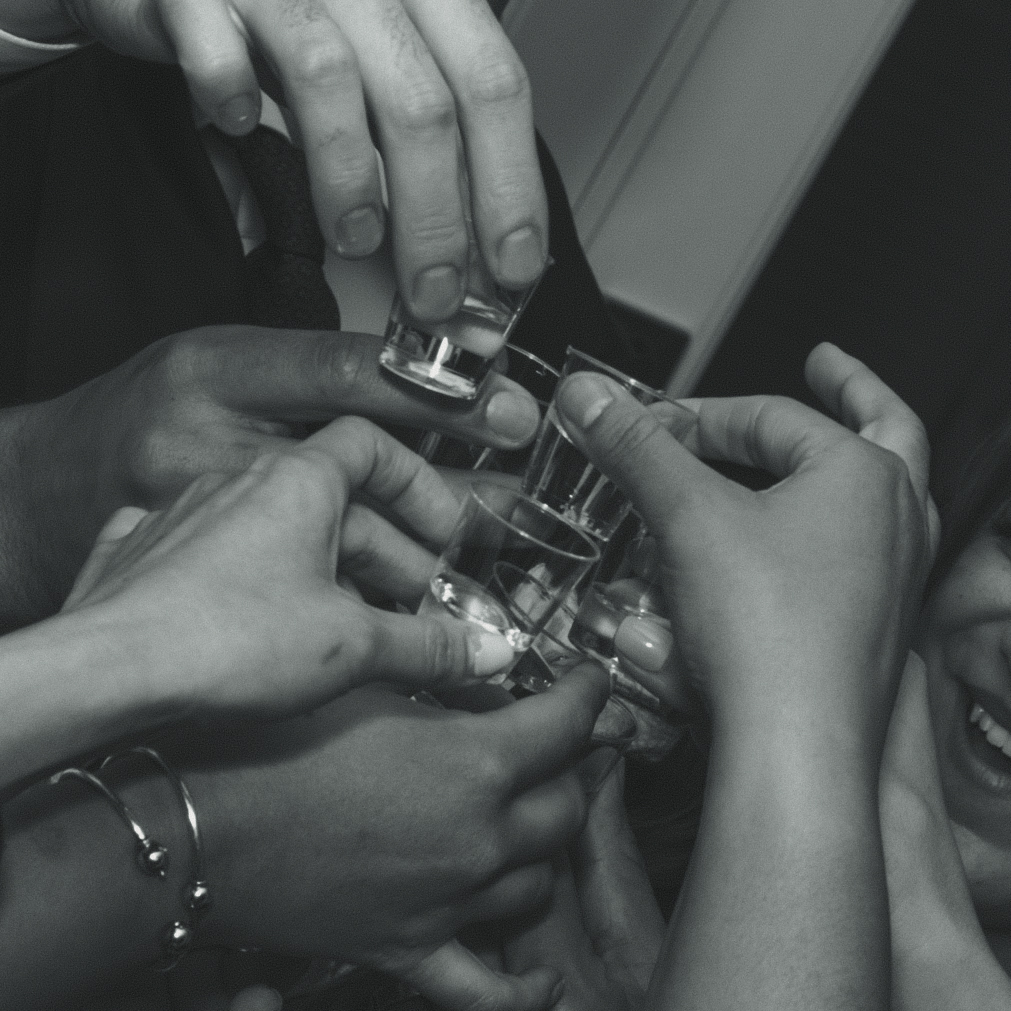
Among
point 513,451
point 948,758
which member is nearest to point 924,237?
point 948,758

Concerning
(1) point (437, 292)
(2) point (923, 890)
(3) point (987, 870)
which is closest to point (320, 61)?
(1) point (437, 292)

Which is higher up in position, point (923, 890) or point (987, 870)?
point (923, 890)

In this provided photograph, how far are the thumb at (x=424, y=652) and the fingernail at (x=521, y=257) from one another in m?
0.37

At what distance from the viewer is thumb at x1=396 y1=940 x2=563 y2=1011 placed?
1.29 m

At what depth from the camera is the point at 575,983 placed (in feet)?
4.78

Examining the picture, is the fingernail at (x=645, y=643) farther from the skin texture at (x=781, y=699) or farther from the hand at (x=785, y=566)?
the skin texture at (x=781, y=699)

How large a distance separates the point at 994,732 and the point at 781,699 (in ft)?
3.51

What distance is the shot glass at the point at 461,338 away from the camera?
1361 millimetres

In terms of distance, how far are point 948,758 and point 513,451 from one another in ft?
3.57

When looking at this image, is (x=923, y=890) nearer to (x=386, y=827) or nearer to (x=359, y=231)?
(x=386, y=827)

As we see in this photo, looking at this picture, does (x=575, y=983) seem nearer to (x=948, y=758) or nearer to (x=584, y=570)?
(x=584, y=570)

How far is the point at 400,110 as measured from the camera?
45.9 inches

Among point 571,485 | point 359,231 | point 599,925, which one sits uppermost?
point 359,231

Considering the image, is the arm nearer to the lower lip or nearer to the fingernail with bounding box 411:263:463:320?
the fingernail with bounding box 411:263:463:320
